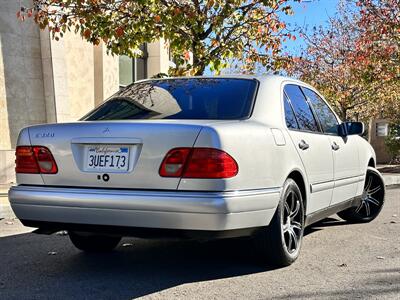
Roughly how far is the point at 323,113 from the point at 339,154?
477mm

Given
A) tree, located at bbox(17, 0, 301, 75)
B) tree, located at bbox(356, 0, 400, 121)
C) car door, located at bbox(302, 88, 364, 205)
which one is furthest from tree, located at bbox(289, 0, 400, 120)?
car door, located at bbox(302, 88, 364, 205)

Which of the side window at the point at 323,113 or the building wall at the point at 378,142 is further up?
the side window at the point at 323,113

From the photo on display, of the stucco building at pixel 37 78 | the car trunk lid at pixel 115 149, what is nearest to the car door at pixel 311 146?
the car trunk lid at pixel 115 149

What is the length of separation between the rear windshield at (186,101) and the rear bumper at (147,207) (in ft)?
2.51

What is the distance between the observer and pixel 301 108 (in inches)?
211

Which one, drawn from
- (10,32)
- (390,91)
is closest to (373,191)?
(10,32)

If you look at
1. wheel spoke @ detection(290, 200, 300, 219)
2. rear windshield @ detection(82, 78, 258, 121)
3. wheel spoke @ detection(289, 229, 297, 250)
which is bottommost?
wheel spoke @ detection(289, 229, 297, 250)

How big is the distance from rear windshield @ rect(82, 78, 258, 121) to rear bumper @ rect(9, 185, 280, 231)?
0.76 meters

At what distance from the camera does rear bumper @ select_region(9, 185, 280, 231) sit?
12.3 ft

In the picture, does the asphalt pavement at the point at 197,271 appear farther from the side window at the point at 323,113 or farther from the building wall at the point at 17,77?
the building wall at the point at 17,77

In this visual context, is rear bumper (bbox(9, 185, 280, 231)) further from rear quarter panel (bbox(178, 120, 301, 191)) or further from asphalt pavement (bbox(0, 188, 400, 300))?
asphalt pavement (bbox(0, 188, 400, 300))

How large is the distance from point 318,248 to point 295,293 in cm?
160

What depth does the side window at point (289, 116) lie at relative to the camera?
4.87 meters

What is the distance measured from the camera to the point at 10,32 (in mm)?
12844
